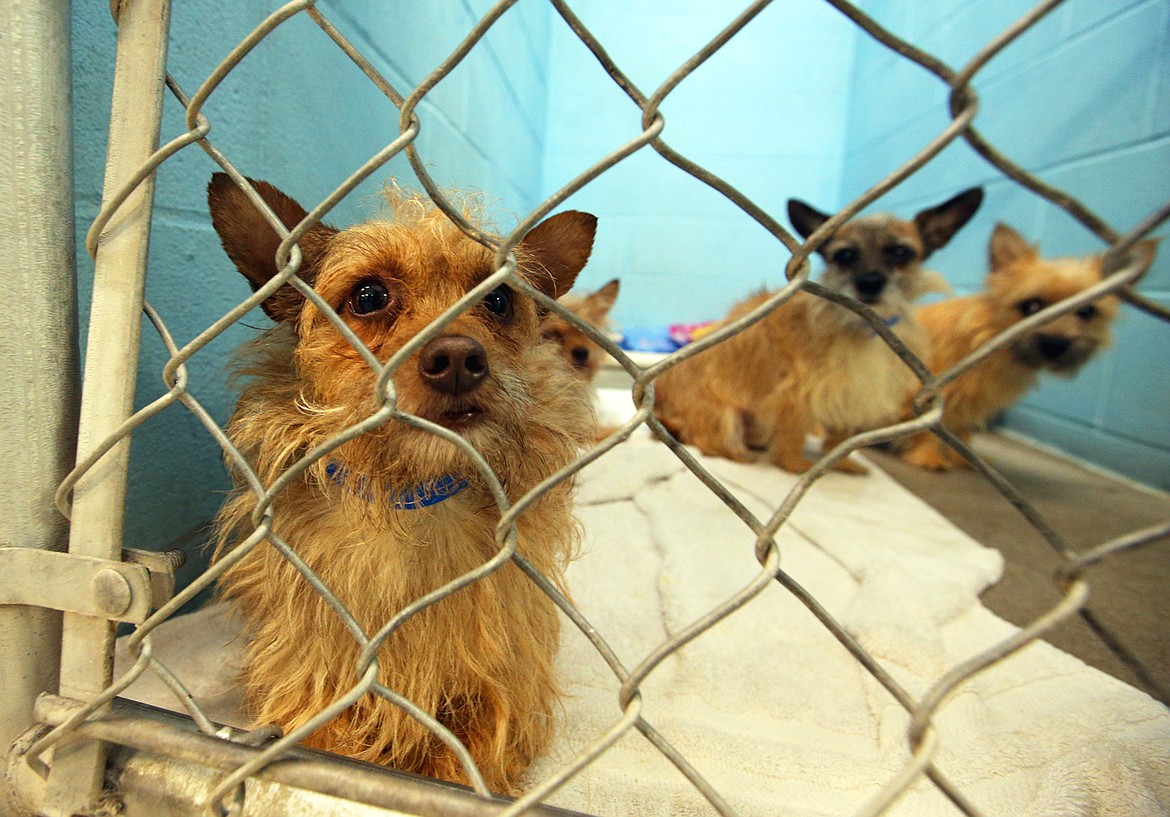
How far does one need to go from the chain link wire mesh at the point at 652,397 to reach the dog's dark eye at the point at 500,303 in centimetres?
33

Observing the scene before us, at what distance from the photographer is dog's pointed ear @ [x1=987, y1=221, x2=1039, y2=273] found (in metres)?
2.75

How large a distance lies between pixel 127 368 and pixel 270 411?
19 cm

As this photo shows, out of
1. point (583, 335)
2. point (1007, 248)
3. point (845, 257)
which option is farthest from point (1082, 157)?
point (583, 335)

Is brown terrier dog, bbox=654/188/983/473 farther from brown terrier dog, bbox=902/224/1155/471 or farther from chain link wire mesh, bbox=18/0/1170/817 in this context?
chain link wire mesh, bbox=18/0/1170/817

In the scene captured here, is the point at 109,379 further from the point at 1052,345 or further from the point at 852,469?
the point at 1052,345

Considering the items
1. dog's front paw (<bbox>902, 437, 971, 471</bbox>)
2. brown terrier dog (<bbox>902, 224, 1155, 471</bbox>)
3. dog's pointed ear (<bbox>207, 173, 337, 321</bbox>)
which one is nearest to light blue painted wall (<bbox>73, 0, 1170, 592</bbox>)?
dog's pointed ear (<bbox>207, 173, 337, 321</bbox>)

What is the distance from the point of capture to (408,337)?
2.67 ft

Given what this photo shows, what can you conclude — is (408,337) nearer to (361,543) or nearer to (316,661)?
(361,543)

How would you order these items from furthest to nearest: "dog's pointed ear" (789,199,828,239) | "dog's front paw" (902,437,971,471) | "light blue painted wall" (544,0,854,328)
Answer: "light blue painted wall" (544,0,854,328) → "dog's front paw" (902,437,971,471) → "dog's pointed ear" (789,199,828,239)

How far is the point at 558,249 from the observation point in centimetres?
97

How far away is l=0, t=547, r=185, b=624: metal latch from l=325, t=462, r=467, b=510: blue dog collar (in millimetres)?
244

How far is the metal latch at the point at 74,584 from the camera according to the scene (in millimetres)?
714

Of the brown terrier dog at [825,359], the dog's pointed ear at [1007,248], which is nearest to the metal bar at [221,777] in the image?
the brown terrier dog at [825,359]

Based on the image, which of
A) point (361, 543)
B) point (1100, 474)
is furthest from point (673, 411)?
point (361, 543)
